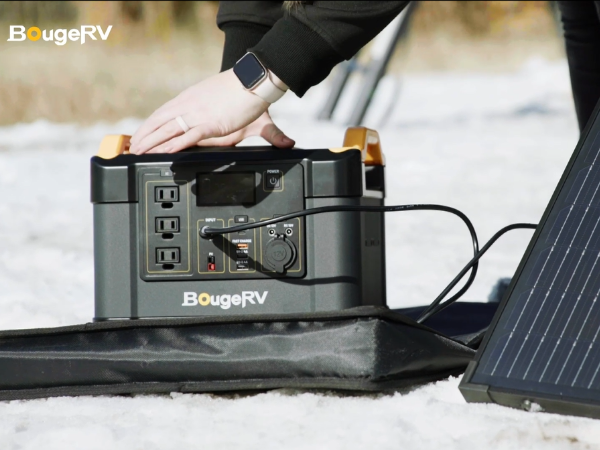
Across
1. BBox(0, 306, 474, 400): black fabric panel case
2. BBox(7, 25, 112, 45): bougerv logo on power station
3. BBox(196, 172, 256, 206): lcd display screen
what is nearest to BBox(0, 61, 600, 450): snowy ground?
BBox(0, 306, 474, 400): black fabric panel case

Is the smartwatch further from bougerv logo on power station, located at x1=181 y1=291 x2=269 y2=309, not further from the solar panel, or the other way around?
the solar panel

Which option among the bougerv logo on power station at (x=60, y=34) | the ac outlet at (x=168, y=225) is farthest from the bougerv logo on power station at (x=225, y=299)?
the bougerv logo on power station at (x=60, y=34)

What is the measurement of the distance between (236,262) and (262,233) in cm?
6

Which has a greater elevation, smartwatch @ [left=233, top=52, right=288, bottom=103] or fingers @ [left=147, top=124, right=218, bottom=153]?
smartwatch @ [left=233, top=52, right=288, bottom=103]

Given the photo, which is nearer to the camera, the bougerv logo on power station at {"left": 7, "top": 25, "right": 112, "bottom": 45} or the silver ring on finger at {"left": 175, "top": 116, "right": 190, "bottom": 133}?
the silver ring on finger at {"left": 175, "top": 116, "right": 190, "bottom": 133}

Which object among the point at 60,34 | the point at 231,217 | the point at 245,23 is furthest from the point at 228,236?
the point at 60,34

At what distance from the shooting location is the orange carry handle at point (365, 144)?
4.00 ft

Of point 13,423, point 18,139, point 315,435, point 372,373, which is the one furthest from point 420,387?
point 18,139

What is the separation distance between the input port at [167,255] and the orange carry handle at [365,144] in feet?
0.96

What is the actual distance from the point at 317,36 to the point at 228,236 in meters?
0.33

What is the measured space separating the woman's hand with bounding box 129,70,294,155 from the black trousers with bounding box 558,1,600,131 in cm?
98

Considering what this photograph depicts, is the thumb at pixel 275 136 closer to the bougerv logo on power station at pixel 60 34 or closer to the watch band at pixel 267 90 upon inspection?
the watch band at pixel 267 90

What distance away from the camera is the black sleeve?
1.04m

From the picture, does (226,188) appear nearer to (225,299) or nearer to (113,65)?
(225,299)
